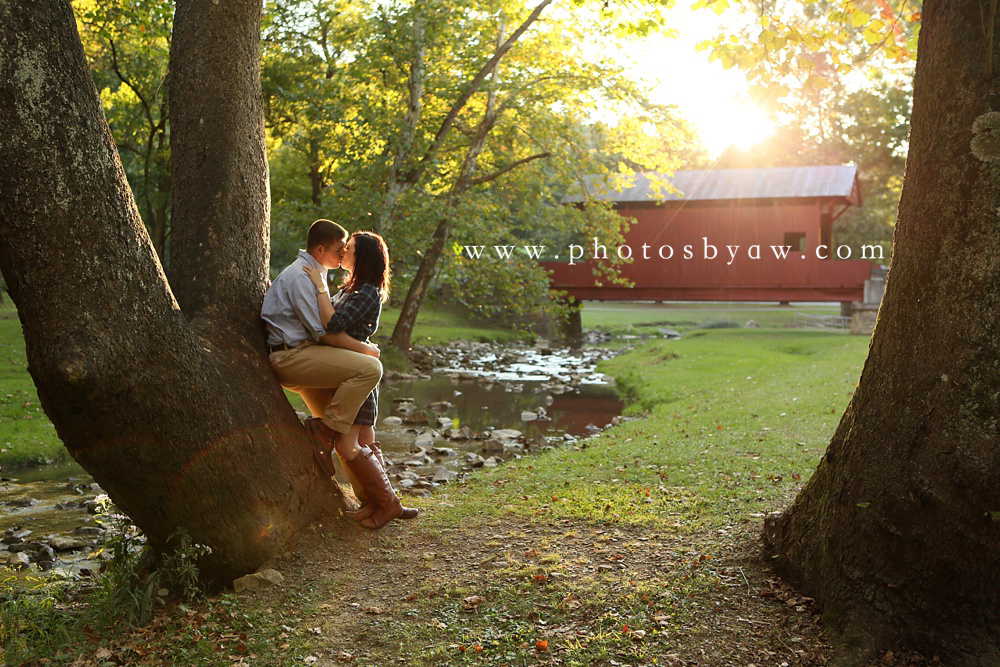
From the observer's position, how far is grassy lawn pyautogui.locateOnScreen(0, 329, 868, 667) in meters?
4.10

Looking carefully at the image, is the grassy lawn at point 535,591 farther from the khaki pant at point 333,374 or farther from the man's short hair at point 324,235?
the man's short hair at point 324,235

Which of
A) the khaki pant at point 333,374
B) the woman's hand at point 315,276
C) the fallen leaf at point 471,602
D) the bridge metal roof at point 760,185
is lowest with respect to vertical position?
the fallen leaf at point 471,602

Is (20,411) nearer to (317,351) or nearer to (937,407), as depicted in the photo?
(317,351)

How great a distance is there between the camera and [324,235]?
5.70 metres

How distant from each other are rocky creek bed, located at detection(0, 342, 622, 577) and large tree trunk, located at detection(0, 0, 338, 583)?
1.29 m

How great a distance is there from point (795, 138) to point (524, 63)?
34.2m

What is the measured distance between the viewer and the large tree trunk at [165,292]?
3963 millimetres

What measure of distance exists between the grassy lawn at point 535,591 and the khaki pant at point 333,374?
2.42 ft

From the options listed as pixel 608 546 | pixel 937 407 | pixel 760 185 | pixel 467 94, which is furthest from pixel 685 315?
pixel 937 407

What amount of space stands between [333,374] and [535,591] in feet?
6.24

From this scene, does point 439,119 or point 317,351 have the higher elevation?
point 439,119

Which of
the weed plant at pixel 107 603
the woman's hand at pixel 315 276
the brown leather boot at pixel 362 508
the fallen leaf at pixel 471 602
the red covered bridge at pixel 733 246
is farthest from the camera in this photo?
the red covered bridge at pixel 733 246

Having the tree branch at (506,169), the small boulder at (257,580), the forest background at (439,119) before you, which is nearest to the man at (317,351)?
the small boulder at (257,580)

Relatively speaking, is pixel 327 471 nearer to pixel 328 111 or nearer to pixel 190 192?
pixel 190 192
